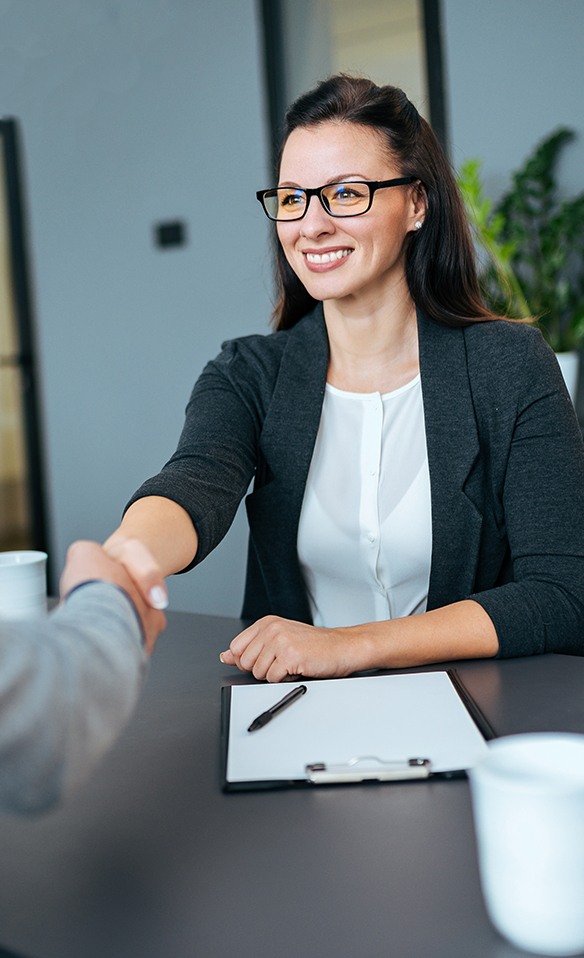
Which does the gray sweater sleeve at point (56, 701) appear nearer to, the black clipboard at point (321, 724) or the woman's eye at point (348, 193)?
the black clipboard at point (321, 724)

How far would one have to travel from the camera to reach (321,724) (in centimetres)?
97

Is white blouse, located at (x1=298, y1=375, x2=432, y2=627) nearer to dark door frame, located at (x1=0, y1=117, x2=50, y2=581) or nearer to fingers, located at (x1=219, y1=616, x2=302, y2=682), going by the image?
fingers, located at (x1=219, y1=616, x2=302, y2=682)

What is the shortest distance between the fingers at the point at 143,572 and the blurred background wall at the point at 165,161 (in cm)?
269

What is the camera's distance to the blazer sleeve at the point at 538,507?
1.25 meters

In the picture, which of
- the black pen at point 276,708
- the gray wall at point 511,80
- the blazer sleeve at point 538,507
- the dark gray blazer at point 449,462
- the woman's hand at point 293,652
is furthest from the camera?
the gray wall at point 511,80

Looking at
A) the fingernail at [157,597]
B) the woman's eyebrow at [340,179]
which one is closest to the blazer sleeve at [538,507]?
the woman's eyebrow at [340,179]

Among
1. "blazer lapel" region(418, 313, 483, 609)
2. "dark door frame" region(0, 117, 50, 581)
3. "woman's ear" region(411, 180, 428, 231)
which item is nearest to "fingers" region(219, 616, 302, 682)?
"blazer lapel" region(418, 313, 483, 609)

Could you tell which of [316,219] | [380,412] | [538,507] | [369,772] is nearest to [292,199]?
[316,219]

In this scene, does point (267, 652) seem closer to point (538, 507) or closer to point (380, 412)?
point (538, 507)

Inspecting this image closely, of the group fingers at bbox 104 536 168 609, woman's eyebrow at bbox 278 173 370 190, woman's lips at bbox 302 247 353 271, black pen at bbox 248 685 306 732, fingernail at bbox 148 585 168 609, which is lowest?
black pen at bbox 248 685 306 732

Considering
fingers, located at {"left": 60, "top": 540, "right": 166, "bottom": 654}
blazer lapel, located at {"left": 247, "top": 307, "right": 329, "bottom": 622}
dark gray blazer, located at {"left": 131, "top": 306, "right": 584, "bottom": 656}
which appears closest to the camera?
fingers, located at {"left": 60, "top": 540, "right": 166, "bottom": 654}

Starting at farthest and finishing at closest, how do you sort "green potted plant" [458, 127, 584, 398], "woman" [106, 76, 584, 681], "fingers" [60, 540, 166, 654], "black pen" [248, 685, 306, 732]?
"green potted plant" [458, 127, 584, 398], "woman" [106, 76, 584, 681], "black pen" [248, 685, 306, 732], "fingers" [60, 540, 166, 654]

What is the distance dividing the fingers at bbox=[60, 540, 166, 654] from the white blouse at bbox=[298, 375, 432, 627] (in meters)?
0.72

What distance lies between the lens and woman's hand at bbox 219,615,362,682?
1.13 metres
